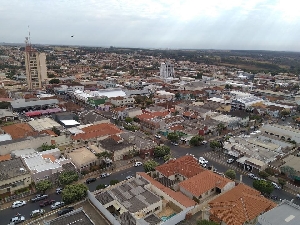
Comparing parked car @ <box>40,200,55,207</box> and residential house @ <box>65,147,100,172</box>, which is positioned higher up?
residential house @ <box>65,147,100,172</box>

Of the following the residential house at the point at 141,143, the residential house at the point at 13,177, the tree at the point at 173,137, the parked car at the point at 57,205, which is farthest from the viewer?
the tree at the point at 173,137

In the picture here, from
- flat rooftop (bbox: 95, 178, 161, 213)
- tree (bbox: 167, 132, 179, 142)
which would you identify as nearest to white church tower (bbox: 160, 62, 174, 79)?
tree (bbox: 167, 132, 179, 142)

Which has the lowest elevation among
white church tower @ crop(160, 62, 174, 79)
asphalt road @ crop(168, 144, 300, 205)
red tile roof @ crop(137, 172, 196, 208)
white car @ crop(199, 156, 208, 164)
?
asphalt road @ crop(168, 144, 300, 205)

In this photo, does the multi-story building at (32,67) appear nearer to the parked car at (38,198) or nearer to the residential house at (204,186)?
the parked car at (38,198)

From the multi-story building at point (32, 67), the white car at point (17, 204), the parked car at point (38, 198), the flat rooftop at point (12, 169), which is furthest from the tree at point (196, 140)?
the multi-story building at point (32, 67)

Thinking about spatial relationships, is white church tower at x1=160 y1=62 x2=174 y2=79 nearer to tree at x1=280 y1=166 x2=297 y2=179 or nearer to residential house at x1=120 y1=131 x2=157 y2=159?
residential house at x1=120 y1=131 x2=157 y2=159

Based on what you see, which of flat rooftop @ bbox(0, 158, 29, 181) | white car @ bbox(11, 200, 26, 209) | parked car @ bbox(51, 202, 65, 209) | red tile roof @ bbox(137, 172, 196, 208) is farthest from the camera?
flat rooftop @ bbox(0, 158, 29, 181)

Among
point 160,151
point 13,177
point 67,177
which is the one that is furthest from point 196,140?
point 13,177
